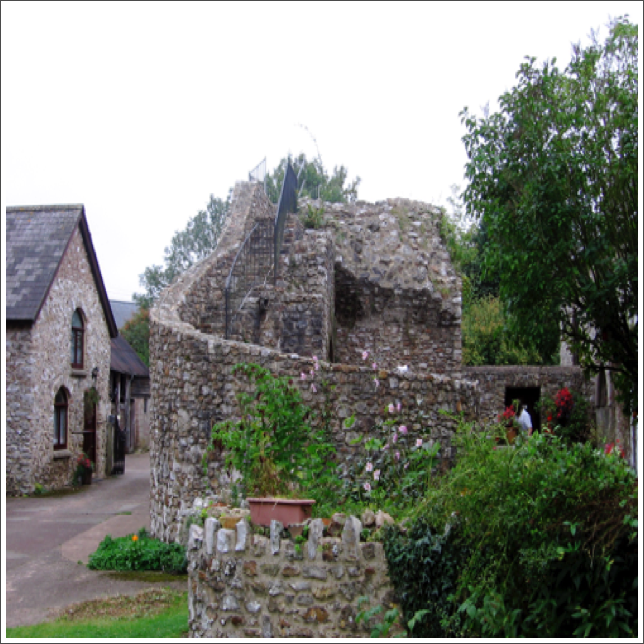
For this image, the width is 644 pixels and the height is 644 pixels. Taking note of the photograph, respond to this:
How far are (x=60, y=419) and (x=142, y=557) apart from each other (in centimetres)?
1153

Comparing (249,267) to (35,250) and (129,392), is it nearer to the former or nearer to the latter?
(35,250)

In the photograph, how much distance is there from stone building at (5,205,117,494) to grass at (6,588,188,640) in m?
10.8

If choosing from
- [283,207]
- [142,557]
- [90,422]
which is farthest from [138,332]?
[142,557]

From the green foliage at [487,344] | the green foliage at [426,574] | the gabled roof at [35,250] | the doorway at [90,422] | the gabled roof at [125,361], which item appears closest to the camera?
the green foliage at [426,574]

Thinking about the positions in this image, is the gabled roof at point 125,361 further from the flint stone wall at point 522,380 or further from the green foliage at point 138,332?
the flint stone wall at point 522,380

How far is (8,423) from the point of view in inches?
680

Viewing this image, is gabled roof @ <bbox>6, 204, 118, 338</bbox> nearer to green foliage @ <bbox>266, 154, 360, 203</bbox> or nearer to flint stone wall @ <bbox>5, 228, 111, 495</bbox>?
flint stone wall @ <bbox>5, 228, 111, 495</bbox>

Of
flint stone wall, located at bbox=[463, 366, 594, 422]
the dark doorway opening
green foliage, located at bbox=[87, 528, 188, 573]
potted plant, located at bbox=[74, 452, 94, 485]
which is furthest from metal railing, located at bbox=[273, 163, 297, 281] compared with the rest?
the dark doorway opening

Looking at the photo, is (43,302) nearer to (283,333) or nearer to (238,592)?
(283,333)

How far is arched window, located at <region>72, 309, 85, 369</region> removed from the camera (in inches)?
806

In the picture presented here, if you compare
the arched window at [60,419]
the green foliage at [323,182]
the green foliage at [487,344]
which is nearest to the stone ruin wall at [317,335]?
the arched window at [60,419]

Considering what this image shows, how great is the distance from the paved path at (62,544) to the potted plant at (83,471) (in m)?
0.40

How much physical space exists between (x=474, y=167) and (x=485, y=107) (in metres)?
0.83

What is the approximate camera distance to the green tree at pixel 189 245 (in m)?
48.7
